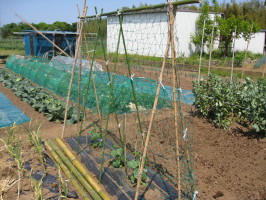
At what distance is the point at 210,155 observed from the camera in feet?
14.3

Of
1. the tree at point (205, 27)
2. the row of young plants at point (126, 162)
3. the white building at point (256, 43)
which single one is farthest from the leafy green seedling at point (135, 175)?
the white building at point (256, 43)

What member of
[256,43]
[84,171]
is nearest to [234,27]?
[256,43]

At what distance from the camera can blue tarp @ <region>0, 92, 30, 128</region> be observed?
6.24 m

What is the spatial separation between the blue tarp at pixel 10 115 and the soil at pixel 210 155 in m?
0.50

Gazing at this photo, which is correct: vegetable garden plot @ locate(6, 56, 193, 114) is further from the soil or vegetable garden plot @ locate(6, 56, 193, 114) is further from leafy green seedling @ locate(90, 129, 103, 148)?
leafy green seedling @ locate(90, 129, 103, 148)

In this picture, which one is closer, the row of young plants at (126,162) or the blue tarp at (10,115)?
the row of young plants at (126,162)

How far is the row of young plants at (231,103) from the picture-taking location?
4844 millimetres

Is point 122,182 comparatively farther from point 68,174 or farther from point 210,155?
point 210,155

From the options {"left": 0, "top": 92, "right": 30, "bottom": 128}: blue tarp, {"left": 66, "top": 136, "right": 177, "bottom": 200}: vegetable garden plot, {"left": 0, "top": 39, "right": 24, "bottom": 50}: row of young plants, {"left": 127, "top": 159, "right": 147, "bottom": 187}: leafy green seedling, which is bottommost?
{"left": 0, "top": 92, "right": 30, "bottom": 128}: blue tarp

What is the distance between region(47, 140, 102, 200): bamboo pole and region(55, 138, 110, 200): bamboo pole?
1.5 inches

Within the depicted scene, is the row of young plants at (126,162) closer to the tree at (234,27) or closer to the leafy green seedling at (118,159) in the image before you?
the leafy green seedling at (118,159)

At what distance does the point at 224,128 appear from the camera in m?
5.35

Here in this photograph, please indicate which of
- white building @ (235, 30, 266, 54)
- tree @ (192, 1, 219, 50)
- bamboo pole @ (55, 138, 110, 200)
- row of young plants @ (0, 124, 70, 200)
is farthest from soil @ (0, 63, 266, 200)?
white building @ (235, 30, 266, 54)

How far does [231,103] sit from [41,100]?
4.88 meters
